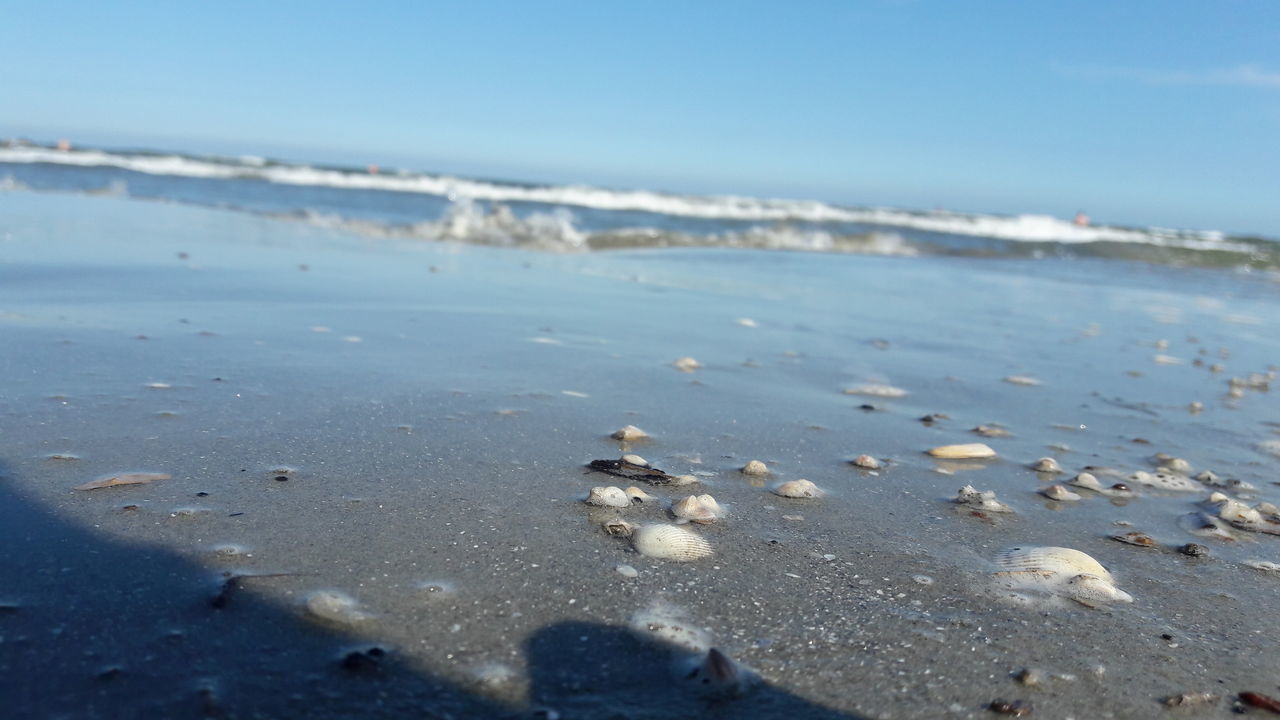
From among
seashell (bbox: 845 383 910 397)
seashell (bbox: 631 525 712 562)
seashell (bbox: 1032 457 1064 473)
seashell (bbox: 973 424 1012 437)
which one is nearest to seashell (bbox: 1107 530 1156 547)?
seashell (bbox: 1032 457 1064 473)

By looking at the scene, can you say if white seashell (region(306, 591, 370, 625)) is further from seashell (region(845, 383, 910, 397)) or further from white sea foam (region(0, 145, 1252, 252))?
white sea foam (region(0, 145, 1252, 252))

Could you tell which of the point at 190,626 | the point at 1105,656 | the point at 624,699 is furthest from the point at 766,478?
the point at 190,626

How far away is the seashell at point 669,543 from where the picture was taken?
190 centimetres

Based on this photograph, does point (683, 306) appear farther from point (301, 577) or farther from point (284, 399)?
point (301, 577)

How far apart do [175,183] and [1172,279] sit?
19.9 m

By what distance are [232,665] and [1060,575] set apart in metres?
1.68

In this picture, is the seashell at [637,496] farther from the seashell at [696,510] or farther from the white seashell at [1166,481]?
the white seashell at [1166,481]

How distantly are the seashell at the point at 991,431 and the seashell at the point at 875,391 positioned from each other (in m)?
0.56

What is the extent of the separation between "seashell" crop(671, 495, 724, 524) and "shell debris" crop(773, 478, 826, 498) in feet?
0.99

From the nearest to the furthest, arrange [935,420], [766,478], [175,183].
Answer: [766,478] < [935,420] < [175,183]

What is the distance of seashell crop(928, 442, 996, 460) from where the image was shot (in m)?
3.01

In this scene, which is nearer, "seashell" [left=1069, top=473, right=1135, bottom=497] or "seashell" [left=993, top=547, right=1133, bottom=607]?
"seashell" [left=993, top=547, right=1133, bottom=607]

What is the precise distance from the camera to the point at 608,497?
2205mm

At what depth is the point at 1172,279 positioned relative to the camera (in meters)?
14.4
